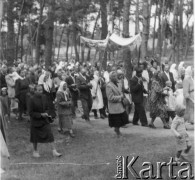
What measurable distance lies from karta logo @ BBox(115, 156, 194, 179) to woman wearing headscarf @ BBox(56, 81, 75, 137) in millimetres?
3271

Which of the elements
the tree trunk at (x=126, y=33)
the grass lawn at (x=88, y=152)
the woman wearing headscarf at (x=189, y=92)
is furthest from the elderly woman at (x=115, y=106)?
the tree trunk at (x=126, y=33)

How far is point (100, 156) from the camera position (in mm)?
9414

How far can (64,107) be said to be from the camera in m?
11.5

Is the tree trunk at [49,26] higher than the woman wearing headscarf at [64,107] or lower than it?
higher

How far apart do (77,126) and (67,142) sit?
6.35 feet

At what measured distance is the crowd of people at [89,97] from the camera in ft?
32.1

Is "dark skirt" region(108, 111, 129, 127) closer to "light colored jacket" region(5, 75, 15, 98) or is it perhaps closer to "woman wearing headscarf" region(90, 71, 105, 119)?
"woman wearing headscarf" region(90, 71, 105, 119)

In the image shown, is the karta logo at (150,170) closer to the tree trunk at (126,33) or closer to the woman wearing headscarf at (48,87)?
the woman wearing headscarf at (48,87)

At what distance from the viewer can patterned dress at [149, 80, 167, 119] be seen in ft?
39.7

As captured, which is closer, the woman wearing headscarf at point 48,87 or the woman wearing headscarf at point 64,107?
the woman wearing headscarf at point 64,107

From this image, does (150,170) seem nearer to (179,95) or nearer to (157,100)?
(157,100)

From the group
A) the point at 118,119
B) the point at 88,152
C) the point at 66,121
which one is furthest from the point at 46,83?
the point at 88,152

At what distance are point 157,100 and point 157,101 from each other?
3 cm

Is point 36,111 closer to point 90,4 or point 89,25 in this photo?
point 90,4
